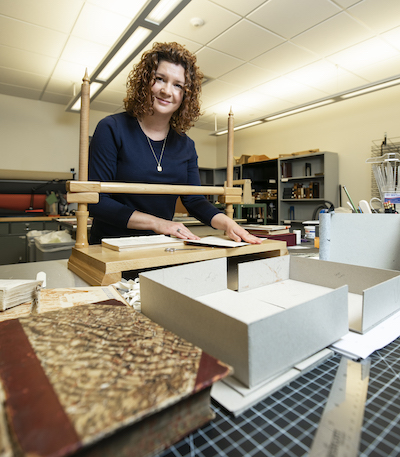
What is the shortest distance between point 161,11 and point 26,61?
250 centimetres

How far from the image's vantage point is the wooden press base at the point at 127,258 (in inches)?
26.8

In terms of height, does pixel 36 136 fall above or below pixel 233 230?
above

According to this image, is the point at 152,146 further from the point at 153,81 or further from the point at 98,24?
the point at 98,24

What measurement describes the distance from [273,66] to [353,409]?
4.19 m

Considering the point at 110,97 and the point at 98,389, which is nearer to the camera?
the point at 98,389

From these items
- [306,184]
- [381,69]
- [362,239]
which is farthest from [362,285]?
[306,184]

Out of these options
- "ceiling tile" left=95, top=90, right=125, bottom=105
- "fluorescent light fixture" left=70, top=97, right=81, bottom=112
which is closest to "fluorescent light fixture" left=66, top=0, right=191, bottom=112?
"fluorescent light fixture" left=70, top=97, right=81, bottom=112

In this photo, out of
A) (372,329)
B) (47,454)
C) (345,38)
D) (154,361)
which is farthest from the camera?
(345,38)

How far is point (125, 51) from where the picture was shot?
9.16 feet

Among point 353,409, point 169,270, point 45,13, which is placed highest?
point 45,13

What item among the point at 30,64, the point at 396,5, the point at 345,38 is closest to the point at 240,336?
the point at 396,5

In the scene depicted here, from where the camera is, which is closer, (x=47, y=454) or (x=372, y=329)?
(x=47, y=454)

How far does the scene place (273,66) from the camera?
3797mm

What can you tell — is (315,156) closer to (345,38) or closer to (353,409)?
(345,38)
